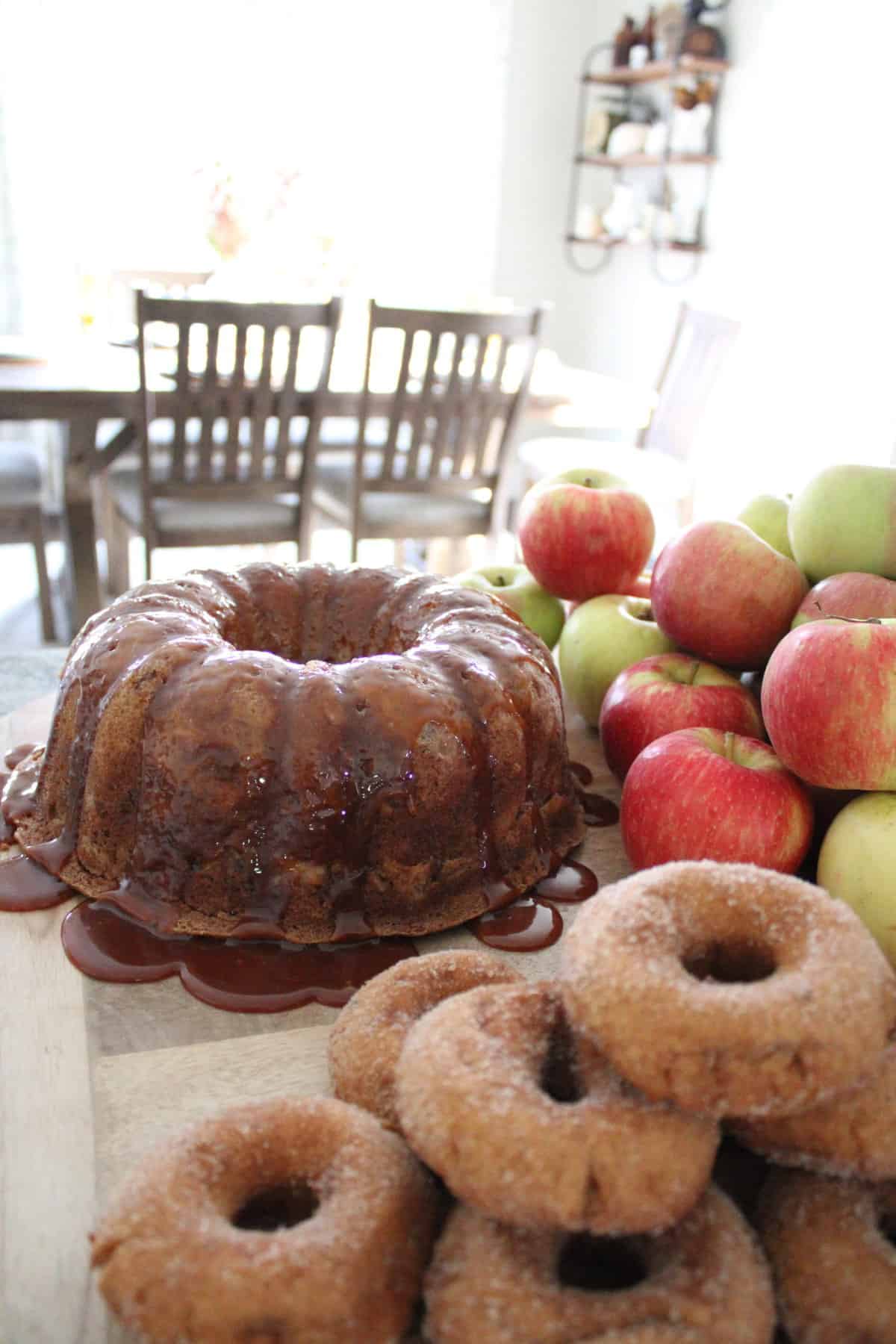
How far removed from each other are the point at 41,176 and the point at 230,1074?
4774 mm

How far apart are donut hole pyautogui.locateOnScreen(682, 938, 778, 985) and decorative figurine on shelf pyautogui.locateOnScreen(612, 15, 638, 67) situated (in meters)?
4.99

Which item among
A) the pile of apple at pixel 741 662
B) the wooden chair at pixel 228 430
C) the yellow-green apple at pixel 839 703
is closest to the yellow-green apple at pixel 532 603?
the pile of apple at pixel 741 662

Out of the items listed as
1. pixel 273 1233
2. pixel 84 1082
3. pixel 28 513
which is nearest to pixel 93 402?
pixel 28 513

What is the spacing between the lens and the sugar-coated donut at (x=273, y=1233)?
489mm

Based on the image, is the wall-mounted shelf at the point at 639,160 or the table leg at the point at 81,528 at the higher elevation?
the wall-mounted shelf at the point at 639,160

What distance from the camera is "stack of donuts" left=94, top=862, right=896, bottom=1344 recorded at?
0.49m

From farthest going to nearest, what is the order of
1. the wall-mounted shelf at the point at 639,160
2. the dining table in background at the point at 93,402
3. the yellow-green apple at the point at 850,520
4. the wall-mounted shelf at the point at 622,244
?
the wall-mounted shelf at the point at 622,244 → the wall-mounted shelf at the point at 639,160 → the dining table in background at the point at 93,402 → the yellow-green apple at the point at 850,520

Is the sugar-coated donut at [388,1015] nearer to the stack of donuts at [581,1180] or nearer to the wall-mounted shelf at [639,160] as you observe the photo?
the stack of donuts at [581,1180]

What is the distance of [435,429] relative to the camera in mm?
3248

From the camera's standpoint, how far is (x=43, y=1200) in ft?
2.16

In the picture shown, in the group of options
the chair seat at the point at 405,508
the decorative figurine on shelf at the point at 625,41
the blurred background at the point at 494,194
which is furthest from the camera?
the decorative figurine on shelf at the point at 625,41

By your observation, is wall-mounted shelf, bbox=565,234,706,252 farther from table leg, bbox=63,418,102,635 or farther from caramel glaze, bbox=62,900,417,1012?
caramel glaze, bbox=62,900,417,1012

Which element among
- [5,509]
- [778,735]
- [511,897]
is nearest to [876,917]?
[778,735]

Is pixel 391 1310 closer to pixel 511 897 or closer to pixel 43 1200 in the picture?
pixel 43 1200
